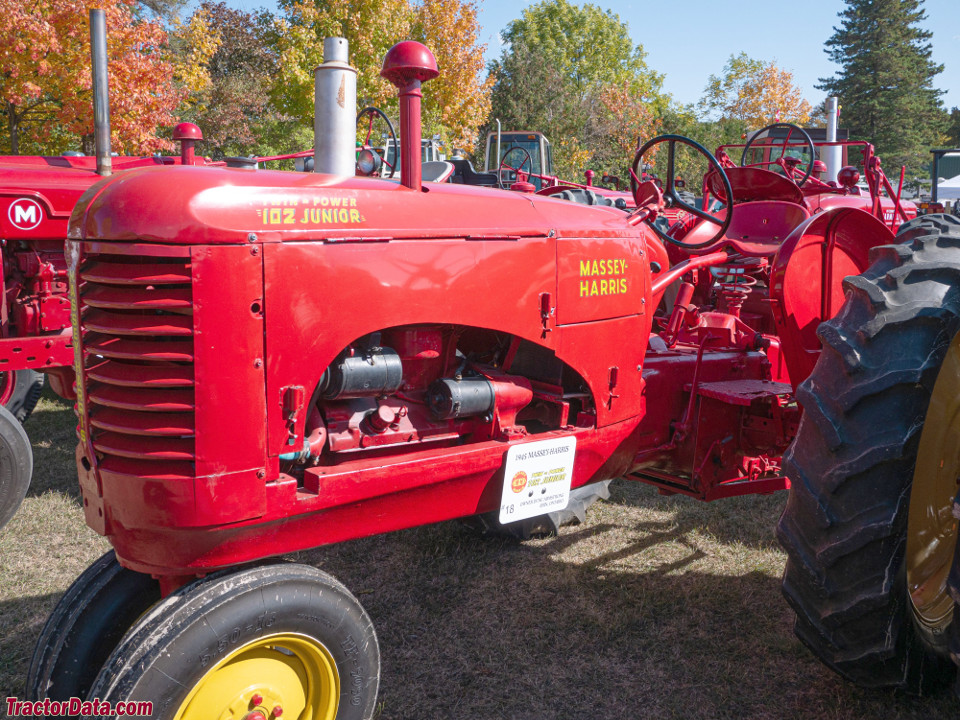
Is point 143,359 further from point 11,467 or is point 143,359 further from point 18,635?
point 11,467

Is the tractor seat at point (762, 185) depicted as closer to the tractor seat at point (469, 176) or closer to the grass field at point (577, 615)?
the grass field at point (577, 615)

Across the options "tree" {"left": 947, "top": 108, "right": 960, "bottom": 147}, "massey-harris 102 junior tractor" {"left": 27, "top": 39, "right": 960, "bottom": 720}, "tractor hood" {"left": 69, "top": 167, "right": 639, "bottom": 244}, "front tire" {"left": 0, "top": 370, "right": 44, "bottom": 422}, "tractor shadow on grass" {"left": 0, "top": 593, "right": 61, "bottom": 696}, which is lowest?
"tractor shadow on grass" {"left": 0, "top": 593, "right": 61, "bottom": 696}

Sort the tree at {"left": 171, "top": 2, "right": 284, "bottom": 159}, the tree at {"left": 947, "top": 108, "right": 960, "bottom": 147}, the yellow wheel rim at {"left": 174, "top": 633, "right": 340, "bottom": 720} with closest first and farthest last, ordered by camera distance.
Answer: the yellow wheel rim at {"left": 174, "top": 633, "right": 340, "bottom": 720}
the tree at {"left": 171, "top": 2, "right": 284, "bottom": 159}
the tree at {"left": 947, "top": 108, "right": 960, "bottom": 147}

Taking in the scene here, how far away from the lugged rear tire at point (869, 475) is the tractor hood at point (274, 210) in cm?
100

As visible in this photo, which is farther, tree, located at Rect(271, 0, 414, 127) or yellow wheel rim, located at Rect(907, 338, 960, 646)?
tree, located at Rect(271, 0, 414, 127)

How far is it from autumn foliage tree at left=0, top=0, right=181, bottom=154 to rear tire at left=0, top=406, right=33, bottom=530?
807 centimetres

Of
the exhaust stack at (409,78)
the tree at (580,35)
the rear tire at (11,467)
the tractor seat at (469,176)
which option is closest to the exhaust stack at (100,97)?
the rear tire at (11,467)

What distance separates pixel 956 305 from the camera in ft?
7.48

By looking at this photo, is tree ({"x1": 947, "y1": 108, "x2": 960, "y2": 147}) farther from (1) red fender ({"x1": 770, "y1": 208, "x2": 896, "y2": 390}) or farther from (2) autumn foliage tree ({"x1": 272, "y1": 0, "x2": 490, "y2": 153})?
(1) red fender ({"x1": 770, "y1": 208, "x2": 896, "y2": 390})

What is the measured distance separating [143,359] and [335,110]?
2.98 ft

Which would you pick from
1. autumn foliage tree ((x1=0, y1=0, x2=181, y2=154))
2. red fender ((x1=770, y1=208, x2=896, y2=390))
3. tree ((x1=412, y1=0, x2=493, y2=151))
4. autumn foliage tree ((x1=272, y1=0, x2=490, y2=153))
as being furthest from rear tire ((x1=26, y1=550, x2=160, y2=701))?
tree ((x1=412, y1=0, x2=493, y2=151))

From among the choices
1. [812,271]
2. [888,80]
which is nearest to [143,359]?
[812,271]

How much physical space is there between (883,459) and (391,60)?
1.72 meters

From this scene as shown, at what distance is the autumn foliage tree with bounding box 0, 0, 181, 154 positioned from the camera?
10.0 m
